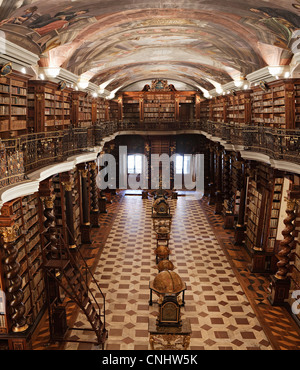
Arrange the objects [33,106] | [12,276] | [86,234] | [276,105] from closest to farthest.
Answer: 1. [12,276]
2. [33,106]
3. [276,105]
4. [86,234]

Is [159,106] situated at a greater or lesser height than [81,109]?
greater

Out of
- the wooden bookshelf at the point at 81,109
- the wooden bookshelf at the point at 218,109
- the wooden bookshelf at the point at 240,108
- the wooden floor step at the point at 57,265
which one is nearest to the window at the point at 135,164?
the wooden bookshelf at the point at 218,109

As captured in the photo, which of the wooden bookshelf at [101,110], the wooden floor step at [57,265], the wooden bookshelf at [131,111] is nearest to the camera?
the wooden floor step at [57,265]

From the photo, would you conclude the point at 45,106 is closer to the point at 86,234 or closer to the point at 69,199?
the point at 69,199

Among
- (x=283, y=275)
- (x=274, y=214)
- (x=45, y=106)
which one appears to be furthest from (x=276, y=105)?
(x=45, y=106)

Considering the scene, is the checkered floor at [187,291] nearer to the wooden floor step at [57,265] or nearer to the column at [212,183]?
the wooden floor step at [57,265]

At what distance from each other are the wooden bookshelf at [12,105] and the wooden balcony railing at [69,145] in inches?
12.0

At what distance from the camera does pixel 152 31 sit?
9.50 meters

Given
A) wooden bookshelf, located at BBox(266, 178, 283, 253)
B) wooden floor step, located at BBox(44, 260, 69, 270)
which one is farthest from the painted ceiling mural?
wooden floor step, located at BBox(44, 260, 69, 270)

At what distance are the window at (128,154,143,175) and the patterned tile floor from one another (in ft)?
22.7

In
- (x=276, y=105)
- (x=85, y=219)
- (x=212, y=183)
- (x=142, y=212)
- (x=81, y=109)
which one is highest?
(x=81, y=109)

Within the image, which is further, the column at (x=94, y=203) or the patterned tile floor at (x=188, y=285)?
the column at (x=94, y=203)

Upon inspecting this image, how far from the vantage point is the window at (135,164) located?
21.8 metres

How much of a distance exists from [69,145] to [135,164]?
13177 mm
